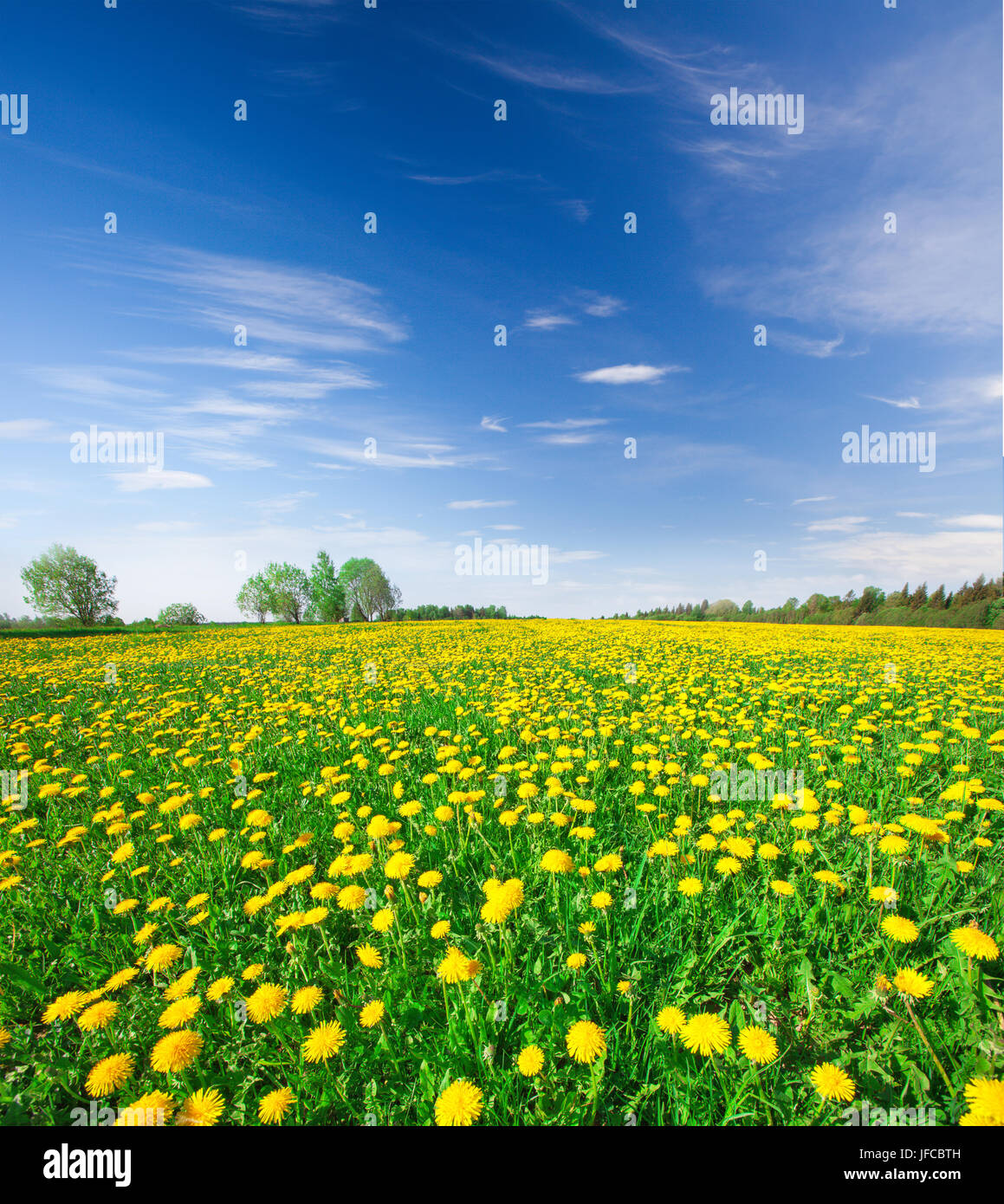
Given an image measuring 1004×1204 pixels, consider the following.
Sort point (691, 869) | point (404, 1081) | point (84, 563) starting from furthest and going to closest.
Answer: point (84, 563), point (691, 869), point (404, 1081)

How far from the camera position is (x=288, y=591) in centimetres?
6750

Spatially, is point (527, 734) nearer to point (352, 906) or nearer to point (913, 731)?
point (352, 906)

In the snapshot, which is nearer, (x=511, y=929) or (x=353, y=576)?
(x=511, y=929)

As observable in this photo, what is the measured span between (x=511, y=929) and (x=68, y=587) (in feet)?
267

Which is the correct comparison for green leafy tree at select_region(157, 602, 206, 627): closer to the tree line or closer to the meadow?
the tree line

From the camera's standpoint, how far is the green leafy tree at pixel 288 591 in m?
67.0

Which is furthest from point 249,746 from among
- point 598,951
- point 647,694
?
point 647,694

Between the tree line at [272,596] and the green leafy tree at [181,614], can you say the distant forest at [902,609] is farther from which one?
the green leafy tree at [181,614]

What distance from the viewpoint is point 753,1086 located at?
1746mm

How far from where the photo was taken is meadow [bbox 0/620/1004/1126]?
70.9 inches

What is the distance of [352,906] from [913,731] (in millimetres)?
6168

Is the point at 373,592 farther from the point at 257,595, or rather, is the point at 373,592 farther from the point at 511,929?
the point at 511,929

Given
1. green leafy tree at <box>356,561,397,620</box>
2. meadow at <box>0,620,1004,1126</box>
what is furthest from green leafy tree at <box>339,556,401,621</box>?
meadow at <box>0,620,1004,1126</box>

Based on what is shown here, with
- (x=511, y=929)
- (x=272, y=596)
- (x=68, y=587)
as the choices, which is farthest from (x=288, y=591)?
(x=511, y=929)
